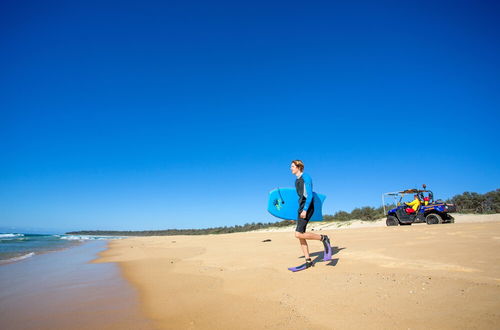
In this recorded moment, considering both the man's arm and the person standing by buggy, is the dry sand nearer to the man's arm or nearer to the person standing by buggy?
the person standing by buggy

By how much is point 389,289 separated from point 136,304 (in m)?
3.14

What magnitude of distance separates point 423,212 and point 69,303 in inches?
592

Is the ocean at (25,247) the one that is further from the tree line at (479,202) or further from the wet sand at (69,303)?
the tree line at (479,202)

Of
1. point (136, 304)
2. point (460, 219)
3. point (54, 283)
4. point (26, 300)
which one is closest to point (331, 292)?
point (136, 304)

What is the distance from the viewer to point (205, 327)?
246cm

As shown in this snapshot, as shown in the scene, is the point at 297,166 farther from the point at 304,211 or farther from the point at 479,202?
the point at 479,202

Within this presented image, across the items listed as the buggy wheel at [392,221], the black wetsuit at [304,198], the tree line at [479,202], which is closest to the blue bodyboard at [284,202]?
the black wetsuit at [304,198]

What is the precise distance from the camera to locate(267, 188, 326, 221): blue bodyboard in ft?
24.1

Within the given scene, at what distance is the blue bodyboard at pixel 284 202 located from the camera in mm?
7332

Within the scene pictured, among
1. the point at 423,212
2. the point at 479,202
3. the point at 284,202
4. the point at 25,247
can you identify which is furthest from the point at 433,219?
the point at 25,247

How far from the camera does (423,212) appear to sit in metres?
13.4

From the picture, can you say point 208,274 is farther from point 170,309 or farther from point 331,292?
point 331,292

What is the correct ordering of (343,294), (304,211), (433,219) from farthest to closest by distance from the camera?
1. (433,219)
2. (304,211)
3. (343,294)

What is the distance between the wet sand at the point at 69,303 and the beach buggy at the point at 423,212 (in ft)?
45.8
